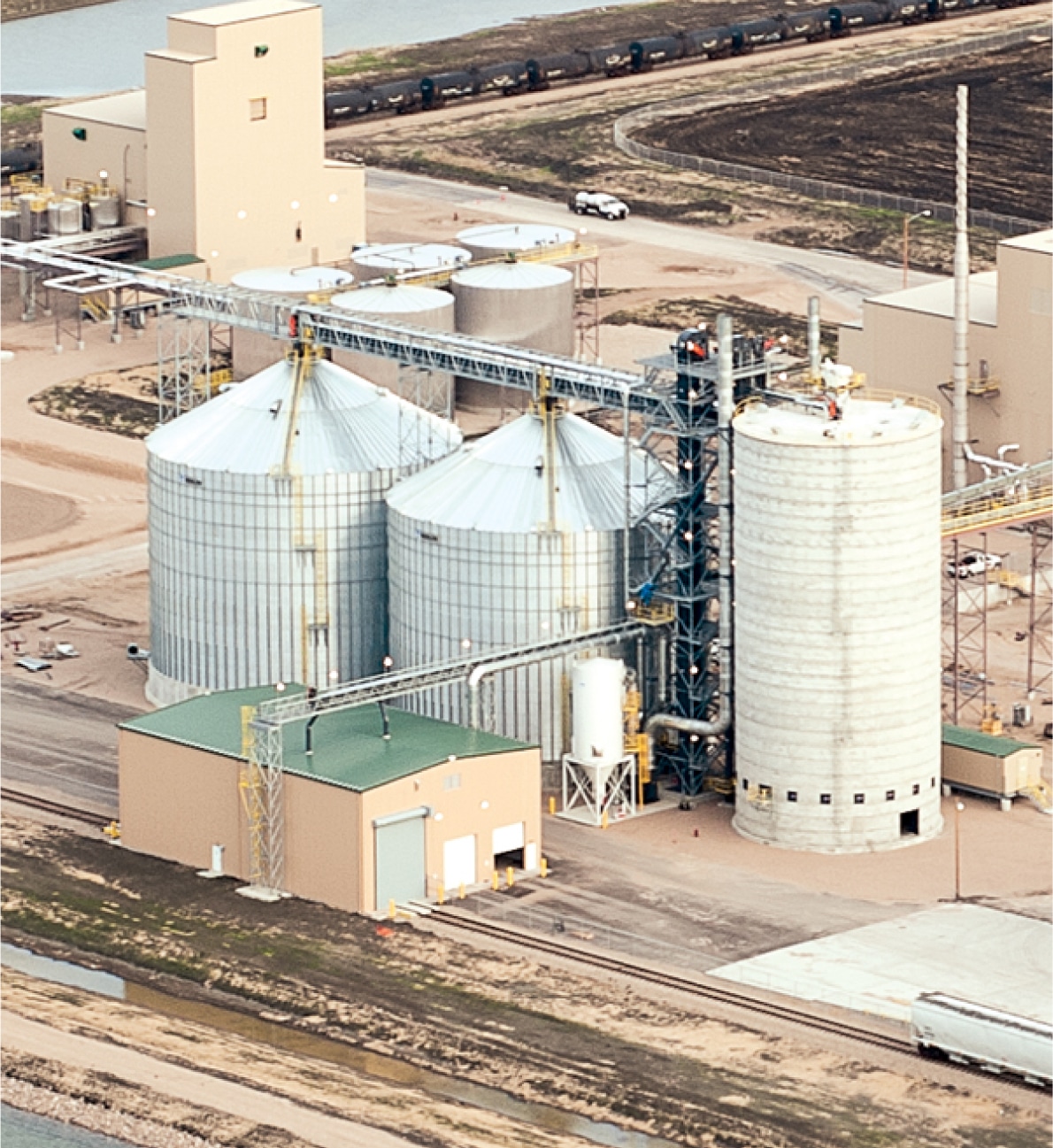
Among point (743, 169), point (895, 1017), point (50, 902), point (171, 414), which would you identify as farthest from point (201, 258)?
point (895, 1017)

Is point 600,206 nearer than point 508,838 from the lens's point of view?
No

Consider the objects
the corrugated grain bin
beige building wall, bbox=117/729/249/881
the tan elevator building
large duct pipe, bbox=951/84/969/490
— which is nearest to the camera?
beige building wall, bbox=117/729/249/881

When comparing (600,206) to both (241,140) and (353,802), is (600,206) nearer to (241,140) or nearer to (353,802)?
(241,140)

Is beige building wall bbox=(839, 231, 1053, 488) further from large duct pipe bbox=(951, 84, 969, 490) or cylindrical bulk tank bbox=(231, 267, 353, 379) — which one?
cylindrical bulk tank bbox=(231, 267, 353, 379)

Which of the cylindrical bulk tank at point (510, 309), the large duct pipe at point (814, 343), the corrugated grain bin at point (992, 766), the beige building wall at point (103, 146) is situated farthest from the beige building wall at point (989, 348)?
the beige building wall at point (103, 146)

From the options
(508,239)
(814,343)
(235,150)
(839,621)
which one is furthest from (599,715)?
(235,150)

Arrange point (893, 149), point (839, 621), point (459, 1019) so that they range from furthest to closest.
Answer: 1. point (893, 149)
2. point (839, 621)
3. point (459, 1019)

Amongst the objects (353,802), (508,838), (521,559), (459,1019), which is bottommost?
(459,1019)

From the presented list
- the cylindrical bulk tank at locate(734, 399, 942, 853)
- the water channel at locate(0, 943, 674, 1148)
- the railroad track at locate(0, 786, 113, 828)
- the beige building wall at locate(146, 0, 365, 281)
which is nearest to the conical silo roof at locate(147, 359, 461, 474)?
the railroad track at locate(0, 786, 113, 828)
